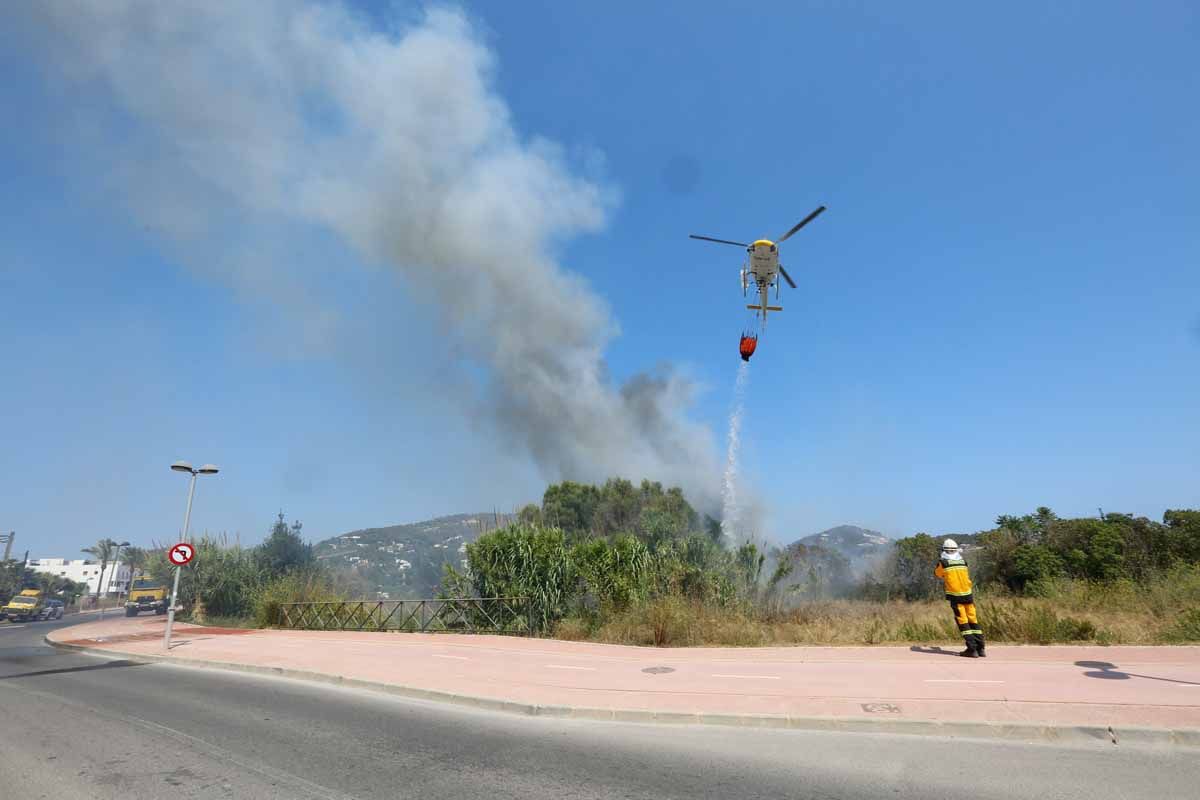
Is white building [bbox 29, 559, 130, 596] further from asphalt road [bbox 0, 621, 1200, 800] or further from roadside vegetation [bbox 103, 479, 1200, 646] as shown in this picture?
asphalt road [bbox 0, 621, 1200, 800]

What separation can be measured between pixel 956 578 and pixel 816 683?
341 centimetres

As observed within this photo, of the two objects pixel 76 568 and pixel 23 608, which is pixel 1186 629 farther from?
pixel 76 568

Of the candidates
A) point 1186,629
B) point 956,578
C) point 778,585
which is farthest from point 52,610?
point 1186,629

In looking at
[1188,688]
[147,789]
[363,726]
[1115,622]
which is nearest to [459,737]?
[363,726]

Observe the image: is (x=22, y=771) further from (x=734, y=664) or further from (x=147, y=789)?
(x=734, y=664)

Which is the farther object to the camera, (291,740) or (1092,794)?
(291,740)

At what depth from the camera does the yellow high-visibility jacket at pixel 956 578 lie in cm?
1026

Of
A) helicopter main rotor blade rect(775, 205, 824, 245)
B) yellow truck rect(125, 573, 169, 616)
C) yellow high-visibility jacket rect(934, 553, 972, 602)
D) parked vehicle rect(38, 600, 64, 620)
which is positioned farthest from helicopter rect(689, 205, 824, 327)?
parked vehicle rect(38, 600, 64, 620)

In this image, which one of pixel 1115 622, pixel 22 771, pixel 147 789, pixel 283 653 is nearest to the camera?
pixel 147 789

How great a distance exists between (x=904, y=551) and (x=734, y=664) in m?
29.4

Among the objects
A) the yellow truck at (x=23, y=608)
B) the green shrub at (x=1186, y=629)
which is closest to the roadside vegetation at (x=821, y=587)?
the green shrub at (x=1186, y=629)

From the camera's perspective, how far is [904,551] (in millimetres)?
35844

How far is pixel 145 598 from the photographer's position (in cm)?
4766

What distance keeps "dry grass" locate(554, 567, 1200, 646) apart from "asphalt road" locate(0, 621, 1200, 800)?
6816 mm
